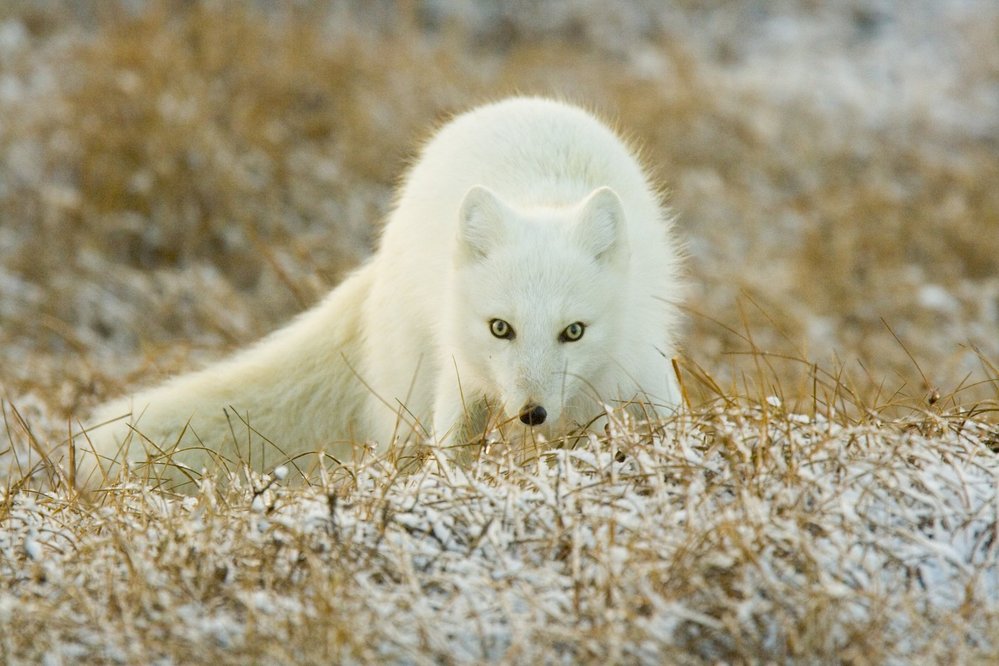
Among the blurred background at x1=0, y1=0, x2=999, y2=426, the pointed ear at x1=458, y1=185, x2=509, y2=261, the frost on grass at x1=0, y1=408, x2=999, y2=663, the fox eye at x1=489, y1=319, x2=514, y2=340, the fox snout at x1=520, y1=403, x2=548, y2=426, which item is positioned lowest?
the frost on grass at x1=0, y1=408, x2=999, y2=663

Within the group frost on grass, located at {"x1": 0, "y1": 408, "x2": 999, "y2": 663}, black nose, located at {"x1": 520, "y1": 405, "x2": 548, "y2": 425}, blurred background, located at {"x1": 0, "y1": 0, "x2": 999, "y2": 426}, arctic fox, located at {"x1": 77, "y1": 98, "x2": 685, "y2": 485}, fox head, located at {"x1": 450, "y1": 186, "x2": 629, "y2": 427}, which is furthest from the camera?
blurred background, located at {"x1": 0, "y1": 0, "x2": 999, "y2": 426}

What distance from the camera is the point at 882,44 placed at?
49.4 ft

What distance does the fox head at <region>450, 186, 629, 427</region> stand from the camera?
3.95 meters

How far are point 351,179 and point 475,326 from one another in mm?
6013

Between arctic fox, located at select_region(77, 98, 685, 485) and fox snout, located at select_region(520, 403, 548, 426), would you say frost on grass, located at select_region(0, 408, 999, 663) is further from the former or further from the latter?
arctic fox, located at select_region(77, 98, 685, 485)

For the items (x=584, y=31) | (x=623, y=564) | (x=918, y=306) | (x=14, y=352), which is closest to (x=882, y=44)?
(x=584, y=31)

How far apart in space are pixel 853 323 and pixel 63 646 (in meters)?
7.51

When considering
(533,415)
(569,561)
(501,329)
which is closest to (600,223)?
(501,329)

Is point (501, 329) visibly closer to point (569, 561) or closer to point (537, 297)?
point (537, 297)

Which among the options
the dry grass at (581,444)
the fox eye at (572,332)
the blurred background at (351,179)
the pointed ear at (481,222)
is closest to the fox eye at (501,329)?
the fox eye at (572,332)

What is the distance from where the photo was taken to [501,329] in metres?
4.07

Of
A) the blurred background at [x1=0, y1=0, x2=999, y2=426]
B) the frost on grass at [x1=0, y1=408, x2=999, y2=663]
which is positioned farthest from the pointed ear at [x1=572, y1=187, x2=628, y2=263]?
the blurred background at [x1=0, y1=0, x2=999, y2=426]

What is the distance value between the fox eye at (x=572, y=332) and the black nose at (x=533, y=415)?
31cm

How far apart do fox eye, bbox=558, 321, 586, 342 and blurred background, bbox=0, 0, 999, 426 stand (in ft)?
8.29
